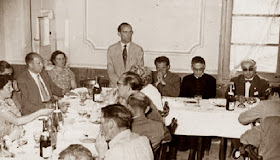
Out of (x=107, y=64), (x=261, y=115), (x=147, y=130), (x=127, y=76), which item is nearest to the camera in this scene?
(x=147, y=130)

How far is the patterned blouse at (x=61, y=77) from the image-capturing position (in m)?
5.83

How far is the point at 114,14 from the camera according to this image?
22.5ft

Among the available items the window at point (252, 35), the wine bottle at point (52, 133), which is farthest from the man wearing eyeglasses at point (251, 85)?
the wine bottle at point (52, 133)

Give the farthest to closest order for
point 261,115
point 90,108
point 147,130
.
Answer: point 90,108 < point 261,115 < point 147,130

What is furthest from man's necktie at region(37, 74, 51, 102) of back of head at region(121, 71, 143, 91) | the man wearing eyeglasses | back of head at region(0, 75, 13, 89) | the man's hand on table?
the man wearing eyeglasses

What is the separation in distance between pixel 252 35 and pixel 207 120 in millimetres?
2340

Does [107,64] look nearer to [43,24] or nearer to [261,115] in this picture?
[43,24]

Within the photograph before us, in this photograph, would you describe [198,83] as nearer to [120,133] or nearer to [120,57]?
[120,57]

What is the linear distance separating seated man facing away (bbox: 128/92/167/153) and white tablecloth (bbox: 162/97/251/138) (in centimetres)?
158

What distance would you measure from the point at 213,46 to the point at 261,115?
3222 millimetres

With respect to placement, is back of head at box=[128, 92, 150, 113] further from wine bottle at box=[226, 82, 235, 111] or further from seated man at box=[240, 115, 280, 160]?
wine bottle at box=[226, 82, 235, 111]

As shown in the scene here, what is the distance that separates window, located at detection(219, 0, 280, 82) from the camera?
636 cm

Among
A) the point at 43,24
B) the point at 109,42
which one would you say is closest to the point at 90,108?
the point at 109,42

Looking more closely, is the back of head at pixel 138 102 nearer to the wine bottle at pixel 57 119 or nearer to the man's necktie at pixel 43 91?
the wine bottle at pixel 57 119
